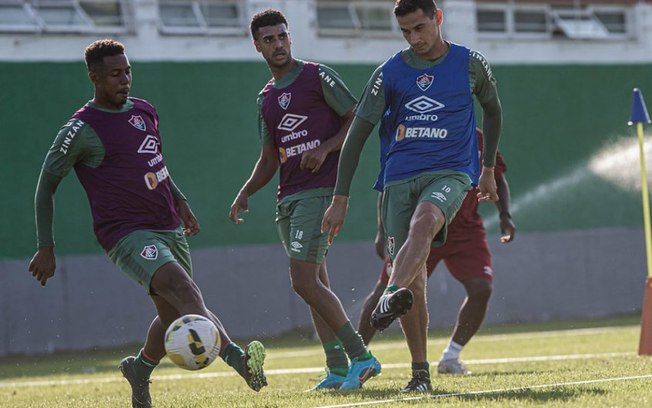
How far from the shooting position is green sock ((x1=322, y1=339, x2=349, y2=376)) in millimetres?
9031

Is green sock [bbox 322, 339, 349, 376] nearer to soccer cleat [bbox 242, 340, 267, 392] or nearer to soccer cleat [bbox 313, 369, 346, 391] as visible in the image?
soccer cleat [bbox 313, 369, 346, 391]

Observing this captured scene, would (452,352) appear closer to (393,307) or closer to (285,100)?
(285,100)

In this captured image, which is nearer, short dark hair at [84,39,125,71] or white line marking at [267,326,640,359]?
short dark hair at [84,39,125,71]

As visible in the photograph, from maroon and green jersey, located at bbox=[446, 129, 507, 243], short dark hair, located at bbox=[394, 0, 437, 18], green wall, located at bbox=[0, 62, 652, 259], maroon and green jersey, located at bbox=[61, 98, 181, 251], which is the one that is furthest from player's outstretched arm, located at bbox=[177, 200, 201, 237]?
green wall, located at bbox=[0, 62, 652, 259]

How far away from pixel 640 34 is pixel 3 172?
13.7m

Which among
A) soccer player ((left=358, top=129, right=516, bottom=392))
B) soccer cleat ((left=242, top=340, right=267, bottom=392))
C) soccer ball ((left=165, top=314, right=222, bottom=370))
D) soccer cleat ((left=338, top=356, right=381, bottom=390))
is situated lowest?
soccer player ((left=358, top=129, right=516, bottom=392))

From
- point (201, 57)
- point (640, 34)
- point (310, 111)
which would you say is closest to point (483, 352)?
point (310, 111)

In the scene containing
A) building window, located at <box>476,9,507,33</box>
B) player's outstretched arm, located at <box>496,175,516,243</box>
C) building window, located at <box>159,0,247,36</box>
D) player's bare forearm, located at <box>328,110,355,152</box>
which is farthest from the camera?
building window, located at <box>476,9,507,33</box>

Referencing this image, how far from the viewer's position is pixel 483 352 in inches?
556

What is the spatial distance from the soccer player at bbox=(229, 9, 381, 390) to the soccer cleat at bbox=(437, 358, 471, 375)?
5.44 ft

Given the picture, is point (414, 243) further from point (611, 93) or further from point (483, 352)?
point (611, 93)

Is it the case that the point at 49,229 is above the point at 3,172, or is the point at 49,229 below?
above

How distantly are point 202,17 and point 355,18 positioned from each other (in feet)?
9.80

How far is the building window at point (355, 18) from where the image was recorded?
76.2ft
